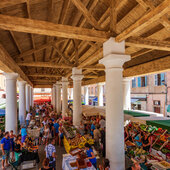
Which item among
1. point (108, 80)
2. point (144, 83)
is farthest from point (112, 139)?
point (144, 83)

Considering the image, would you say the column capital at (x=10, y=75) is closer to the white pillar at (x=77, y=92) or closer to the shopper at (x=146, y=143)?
the white pillar at (x=77, y=92)

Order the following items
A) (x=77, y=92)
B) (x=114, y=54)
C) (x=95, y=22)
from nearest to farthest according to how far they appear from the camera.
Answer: (x=95, y=22) < (x=114, y=54) < (x=77, y=92)

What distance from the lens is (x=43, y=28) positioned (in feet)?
10.5

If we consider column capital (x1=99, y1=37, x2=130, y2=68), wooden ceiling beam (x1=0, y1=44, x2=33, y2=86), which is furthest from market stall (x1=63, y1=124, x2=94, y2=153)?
wooden ceiling beam (x1=0, y1=44, x2=33, y2=86)

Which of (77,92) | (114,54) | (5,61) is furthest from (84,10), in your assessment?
(77,92)

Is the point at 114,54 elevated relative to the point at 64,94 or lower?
elevated

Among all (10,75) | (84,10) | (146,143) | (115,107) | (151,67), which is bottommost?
(146,143)

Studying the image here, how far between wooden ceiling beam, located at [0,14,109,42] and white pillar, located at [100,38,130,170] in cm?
50

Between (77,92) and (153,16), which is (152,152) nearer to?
(77,92)

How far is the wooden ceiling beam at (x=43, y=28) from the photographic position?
2920 mm

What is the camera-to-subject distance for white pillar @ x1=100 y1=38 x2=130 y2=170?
12.9 ft

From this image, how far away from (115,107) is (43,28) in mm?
2860

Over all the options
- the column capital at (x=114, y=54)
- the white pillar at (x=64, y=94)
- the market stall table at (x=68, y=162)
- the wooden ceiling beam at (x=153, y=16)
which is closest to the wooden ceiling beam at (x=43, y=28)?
the column capital at (x=114, y=54)

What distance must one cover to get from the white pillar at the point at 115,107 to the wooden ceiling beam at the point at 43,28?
502 mm
